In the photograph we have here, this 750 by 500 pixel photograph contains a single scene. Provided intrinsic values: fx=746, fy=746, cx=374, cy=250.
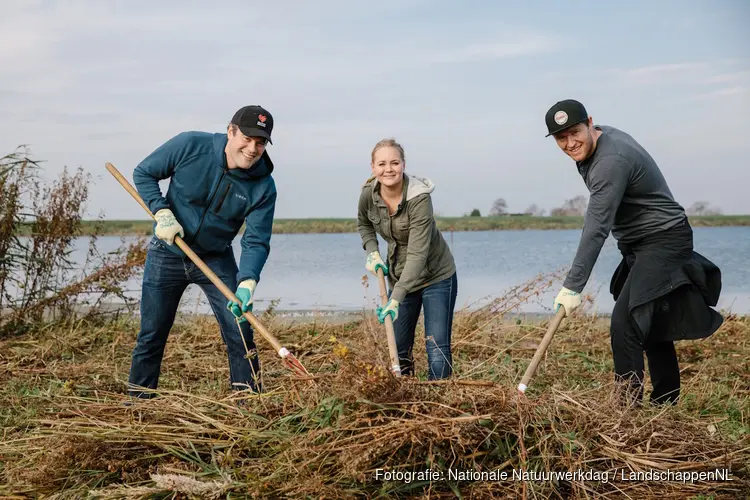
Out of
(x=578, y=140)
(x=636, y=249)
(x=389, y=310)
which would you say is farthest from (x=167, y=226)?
(x=636, y=249)

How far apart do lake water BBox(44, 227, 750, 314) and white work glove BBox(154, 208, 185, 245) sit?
224 centimetres

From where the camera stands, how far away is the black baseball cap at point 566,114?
11.5ft

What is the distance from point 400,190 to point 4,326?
167 inches

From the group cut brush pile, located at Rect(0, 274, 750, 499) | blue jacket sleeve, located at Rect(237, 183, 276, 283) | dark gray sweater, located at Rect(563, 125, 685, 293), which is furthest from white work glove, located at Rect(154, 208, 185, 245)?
dark gray sweater, located at Rect(563, 125, 685, 293)

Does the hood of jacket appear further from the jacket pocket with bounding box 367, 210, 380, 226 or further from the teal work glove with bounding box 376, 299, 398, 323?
the teal work glove with bounding box 376, 299, 398, 323

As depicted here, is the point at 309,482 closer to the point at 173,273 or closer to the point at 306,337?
the point at 173,273

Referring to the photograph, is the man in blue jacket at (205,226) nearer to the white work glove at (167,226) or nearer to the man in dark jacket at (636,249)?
the white work glove at (167,226)

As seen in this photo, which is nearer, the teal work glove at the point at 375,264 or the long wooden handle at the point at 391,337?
the long wooden handle at the point at 391,337

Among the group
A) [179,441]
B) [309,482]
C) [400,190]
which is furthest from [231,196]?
[309,482]

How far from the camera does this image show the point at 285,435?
288cm

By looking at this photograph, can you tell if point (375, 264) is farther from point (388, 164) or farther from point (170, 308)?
point (170, 308)

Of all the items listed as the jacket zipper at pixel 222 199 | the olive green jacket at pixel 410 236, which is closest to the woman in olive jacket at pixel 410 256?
the olive green jacket at pixel 410 236

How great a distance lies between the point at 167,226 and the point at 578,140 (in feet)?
6.88

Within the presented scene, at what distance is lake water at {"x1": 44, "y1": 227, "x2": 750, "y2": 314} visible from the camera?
29.0ft
